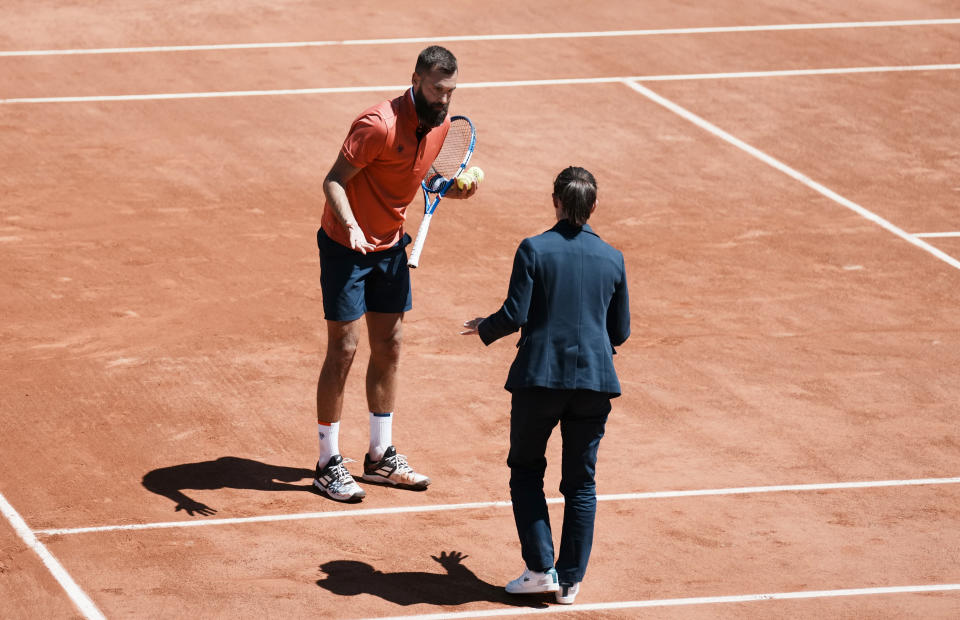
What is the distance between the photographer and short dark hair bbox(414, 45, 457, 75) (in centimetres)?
804

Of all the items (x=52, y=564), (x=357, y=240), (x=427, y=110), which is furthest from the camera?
(x=427, y=110)

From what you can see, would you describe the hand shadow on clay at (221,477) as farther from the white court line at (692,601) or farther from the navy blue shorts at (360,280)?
the white court line at (692,601)

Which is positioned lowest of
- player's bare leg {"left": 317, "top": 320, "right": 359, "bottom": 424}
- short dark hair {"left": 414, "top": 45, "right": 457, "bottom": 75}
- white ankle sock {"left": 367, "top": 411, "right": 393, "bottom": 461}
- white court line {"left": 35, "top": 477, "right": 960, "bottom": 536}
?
white court line {"left": 35, "top": 477, "right": 960, "bottom": 536}

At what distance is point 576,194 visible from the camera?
7043 millimetres

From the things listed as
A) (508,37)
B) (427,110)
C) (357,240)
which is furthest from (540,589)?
(508,37)

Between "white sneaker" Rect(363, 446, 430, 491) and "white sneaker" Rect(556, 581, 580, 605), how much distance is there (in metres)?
1.71

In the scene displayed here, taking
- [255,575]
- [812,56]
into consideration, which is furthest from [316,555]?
[812,56]

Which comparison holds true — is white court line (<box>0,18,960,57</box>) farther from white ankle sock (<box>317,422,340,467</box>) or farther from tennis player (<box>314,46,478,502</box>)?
white ankle sock (<box>317,422,340,467</box>)

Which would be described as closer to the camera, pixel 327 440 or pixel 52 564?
pixel 52 564

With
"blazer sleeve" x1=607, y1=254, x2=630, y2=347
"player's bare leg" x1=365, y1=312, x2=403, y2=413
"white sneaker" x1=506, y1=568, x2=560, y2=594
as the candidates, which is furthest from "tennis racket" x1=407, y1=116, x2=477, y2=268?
"white sneaker" x1=506, y1=568, x2=560, y2=594

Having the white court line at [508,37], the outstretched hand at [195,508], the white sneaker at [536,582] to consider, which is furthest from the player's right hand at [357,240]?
the white court line at [508,37]

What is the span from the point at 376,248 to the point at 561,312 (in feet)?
5.91

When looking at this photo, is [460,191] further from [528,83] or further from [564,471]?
[528,83]

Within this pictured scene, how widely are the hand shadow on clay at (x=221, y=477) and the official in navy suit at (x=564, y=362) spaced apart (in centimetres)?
205
